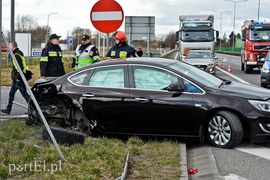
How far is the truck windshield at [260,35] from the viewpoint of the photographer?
82.8 ft

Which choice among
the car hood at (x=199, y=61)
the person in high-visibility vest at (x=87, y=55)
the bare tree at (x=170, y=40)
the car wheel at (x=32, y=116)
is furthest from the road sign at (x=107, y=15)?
the bare tree at (x=170, y=40)

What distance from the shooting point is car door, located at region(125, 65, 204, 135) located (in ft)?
23.2

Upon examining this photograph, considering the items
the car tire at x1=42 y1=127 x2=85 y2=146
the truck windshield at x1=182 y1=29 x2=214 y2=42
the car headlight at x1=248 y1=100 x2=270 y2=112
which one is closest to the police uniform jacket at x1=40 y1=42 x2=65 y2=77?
the car tire at x1=42 y1=127 x2=85 y2=146

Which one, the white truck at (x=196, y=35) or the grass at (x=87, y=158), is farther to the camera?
the white truck at (x=196, y=35)

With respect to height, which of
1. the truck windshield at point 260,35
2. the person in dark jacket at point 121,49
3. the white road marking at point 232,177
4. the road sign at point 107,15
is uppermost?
the truck windshield at point 260,35

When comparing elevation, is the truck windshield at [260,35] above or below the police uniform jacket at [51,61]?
above

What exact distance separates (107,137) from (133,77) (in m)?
1.12

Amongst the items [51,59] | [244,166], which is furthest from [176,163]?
[51,59]

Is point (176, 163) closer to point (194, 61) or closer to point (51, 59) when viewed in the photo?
point (51, 59)

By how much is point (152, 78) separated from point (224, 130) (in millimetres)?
1464

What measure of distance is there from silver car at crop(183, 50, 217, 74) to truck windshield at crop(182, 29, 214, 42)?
3138 mm

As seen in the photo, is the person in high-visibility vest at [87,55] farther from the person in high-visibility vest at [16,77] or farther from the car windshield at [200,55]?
the car windshield at [200,55]

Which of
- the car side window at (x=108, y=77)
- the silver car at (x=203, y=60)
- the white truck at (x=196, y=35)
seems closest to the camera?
the car side window at (x=108, y=77)

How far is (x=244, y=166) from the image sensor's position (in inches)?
240
